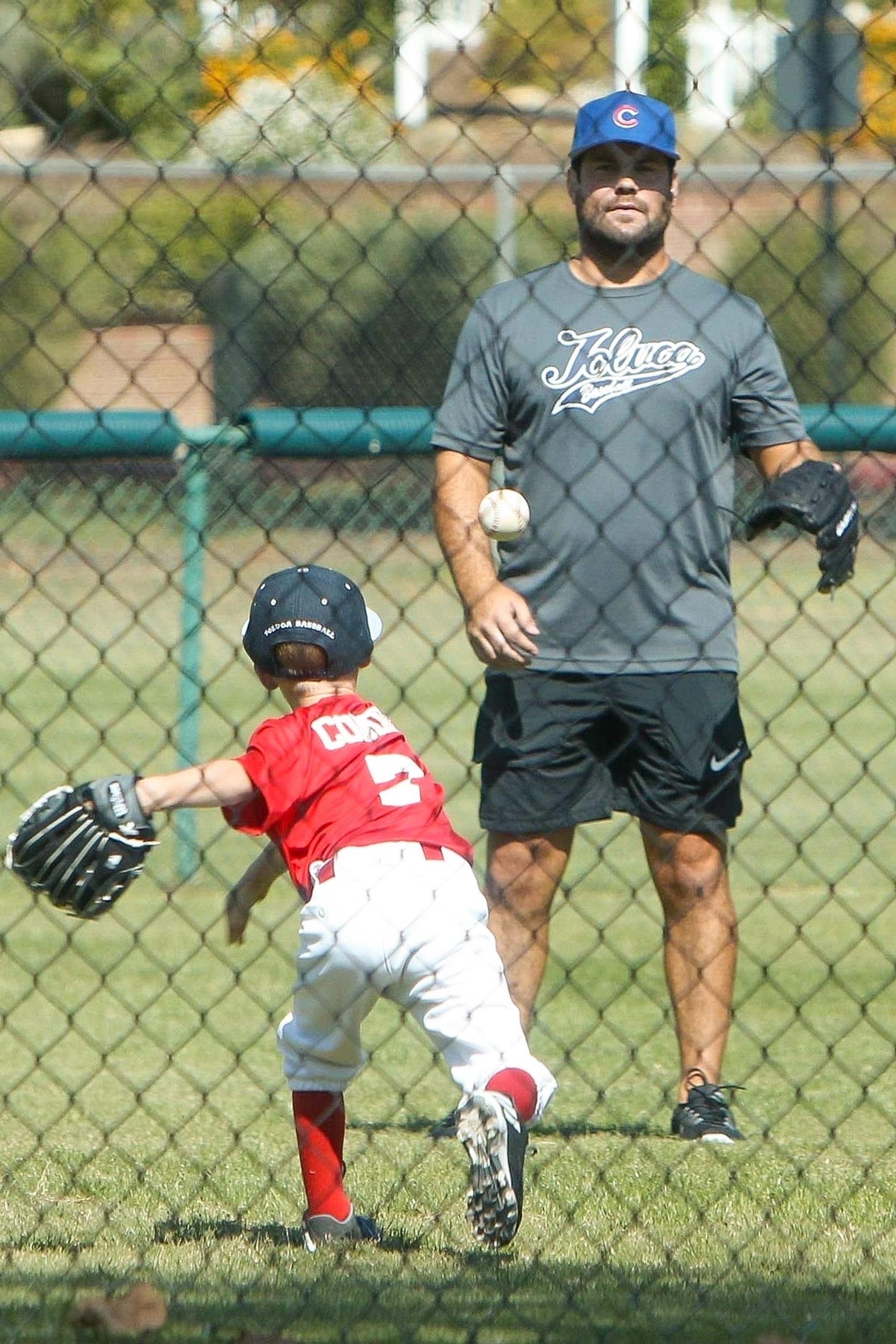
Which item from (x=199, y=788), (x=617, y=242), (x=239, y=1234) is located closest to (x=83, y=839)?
(x=199, y=788)

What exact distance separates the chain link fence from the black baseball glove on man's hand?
0.54 feet

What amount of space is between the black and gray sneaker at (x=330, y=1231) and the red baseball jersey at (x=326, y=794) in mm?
544

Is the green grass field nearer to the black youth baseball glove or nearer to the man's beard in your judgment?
the black youth baseball glove

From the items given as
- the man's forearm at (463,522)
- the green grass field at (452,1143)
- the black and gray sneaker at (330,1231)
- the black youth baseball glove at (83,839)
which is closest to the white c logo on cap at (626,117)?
the man's forearm at (463,522)

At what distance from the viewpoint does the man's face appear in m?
3.76

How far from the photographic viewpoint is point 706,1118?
379cm

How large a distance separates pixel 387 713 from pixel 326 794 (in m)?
5.24

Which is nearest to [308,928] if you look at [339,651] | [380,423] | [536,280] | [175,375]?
[339,651]

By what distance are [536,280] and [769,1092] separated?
6.20 feet

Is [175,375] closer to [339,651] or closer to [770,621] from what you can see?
[770,621]

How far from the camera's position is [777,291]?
11.7 m

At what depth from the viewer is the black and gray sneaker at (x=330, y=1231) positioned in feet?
10.2

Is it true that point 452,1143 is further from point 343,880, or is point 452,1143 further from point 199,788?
point 199,788

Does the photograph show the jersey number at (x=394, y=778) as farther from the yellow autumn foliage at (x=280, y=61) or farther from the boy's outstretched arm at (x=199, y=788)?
the yellow autumn foliage at (x=280, y=61)
